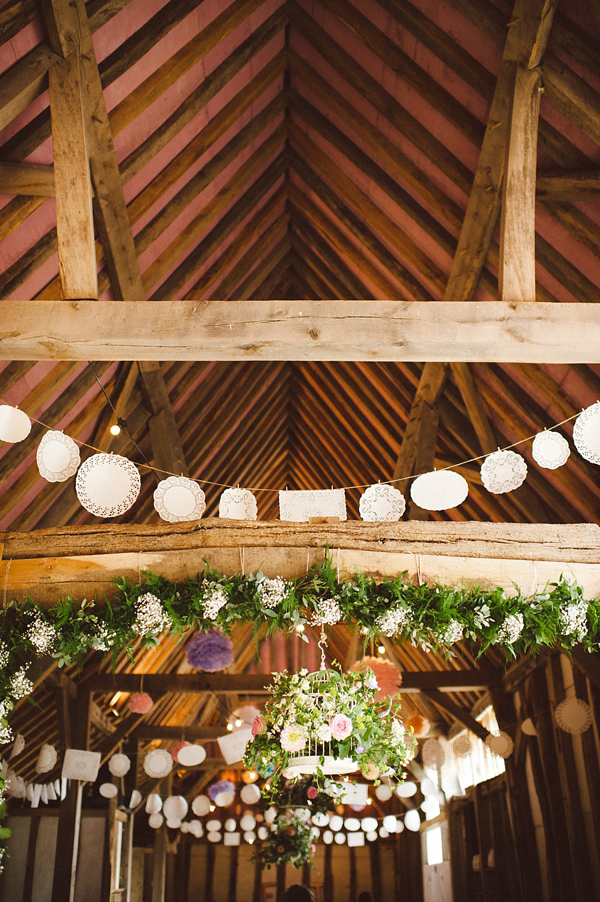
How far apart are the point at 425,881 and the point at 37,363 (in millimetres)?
11502

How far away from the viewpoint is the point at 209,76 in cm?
450

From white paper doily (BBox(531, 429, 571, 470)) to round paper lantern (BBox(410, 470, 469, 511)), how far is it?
521 mm

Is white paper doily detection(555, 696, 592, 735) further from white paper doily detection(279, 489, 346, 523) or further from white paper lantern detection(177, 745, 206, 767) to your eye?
white paper lantern detection(177, 745, 206, 767)

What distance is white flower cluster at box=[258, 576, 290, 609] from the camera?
3872 mm

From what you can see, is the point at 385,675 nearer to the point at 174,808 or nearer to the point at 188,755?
the point at 188,755

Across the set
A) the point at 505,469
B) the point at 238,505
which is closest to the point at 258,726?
the point at 238,505

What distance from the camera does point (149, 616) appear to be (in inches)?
150

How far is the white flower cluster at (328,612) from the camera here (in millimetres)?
3822

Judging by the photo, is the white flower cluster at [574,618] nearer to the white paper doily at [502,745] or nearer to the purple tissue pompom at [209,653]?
the purple tissue pompom at [209,653]

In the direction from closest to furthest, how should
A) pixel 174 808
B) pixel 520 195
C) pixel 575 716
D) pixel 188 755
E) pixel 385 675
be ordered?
pixel 520 195, pixel 575 716, pixel 385 675, pixel 188 755, pixel 174 808

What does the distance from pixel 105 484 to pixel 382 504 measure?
185cm

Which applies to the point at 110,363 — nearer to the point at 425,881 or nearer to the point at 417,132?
the point at 417,132

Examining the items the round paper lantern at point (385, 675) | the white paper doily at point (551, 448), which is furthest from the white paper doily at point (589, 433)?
the round paper lantern at point (385, 675)

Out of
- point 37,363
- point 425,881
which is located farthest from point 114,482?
point 425,881
